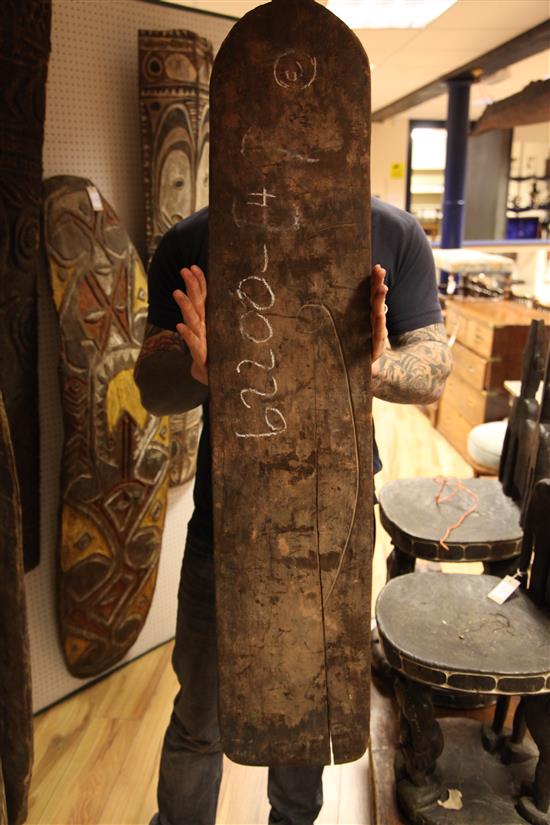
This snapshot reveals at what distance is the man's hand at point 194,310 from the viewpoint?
1092 mm

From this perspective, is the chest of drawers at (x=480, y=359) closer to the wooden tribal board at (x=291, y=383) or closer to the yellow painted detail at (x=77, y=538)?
the yellow painted detail at (x=77, y=538)

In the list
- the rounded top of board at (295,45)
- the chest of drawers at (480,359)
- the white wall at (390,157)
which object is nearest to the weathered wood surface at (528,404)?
the rounded top of board at (295,45)

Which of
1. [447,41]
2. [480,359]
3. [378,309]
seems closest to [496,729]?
[378,309]

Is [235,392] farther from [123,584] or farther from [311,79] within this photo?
[123,584]

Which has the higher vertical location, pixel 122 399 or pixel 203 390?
pixel 203 390

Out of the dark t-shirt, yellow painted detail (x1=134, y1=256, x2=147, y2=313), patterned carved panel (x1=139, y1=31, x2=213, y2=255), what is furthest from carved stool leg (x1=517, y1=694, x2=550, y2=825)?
patterned carved panel (x1=139, y1=31, x2=213, y2=255)

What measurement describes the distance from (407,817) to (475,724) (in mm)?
390

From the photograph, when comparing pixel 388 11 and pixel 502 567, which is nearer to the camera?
pixel 502 567

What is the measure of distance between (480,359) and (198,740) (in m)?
3.28

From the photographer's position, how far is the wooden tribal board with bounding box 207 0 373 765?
3.47ft

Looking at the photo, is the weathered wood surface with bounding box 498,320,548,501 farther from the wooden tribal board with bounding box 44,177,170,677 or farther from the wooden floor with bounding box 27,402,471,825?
the wooden tribal board with bounding box 44,177,170,677

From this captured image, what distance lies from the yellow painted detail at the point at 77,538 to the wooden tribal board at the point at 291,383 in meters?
0.98

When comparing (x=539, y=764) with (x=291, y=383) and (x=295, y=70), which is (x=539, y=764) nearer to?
(x=291, y=383)

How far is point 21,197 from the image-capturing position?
5.24 ft
